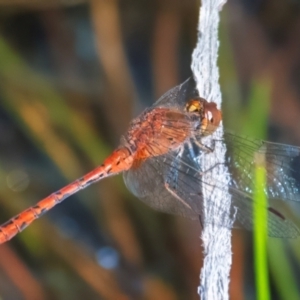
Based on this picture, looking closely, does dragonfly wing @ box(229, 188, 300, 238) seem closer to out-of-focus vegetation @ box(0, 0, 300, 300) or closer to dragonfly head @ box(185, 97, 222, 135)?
dragonfly head @ box(185, 97, 222, 135)

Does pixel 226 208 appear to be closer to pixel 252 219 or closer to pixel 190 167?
pixel 252 219

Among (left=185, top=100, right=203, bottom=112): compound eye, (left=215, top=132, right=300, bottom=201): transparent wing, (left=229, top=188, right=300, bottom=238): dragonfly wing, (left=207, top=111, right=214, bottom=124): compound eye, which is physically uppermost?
(left=185, top=100, right=203, bottom=112): compound eye

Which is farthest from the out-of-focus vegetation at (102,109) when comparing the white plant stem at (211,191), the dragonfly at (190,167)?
the white plant stem at (211,191)

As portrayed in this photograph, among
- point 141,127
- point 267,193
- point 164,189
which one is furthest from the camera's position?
point 141,127

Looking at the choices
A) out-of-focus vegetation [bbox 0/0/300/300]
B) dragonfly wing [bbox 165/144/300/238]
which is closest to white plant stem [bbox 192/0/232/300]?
dragonfly wing [bbox 165/144/300/238]

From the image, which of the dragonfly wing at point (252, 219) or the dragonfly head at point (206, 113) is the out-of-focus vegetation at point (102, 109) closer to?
the dragonfly head at point (206, 113)

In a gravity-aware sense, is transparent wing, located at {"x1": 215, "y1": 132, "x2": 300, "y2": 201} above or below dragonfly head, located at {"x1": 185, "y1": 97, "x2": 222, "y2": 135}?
below

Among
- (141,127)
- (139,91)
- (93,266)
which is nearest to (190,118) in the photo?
(141,127)

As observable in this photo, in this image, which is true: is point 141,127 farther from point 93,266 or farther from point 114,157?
point 93,266
